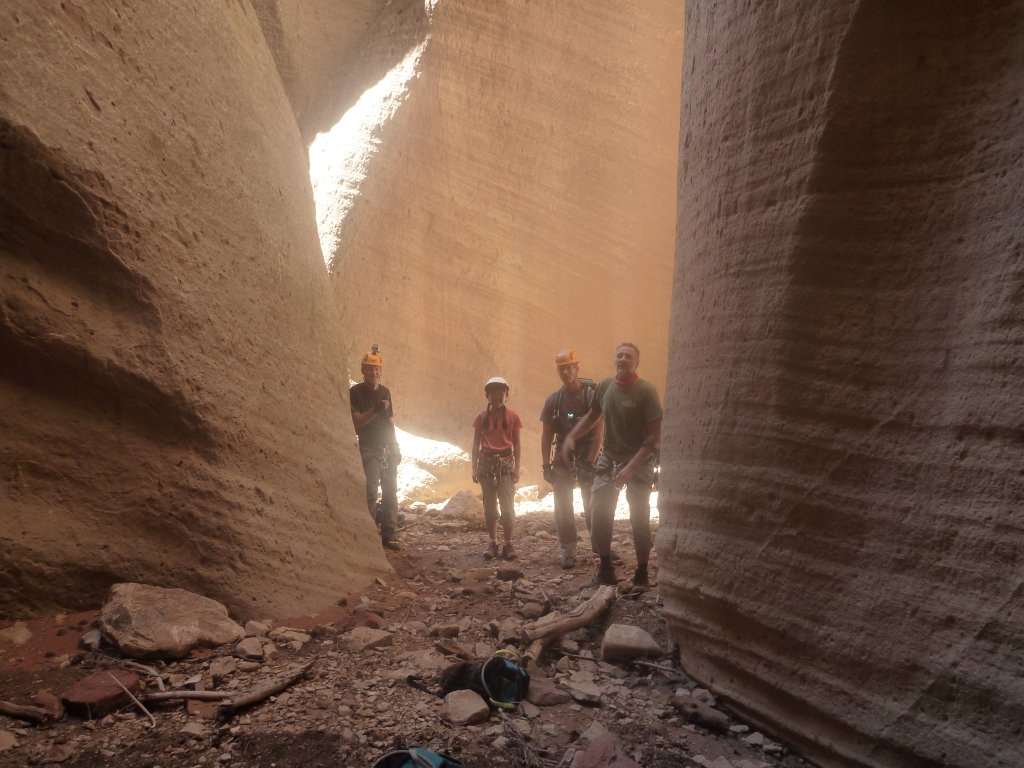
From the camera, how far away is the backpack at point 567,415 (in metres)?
5.18

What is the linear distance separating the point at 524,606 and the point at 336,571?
45.1 inches

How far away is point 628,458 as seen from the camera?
4.31 m

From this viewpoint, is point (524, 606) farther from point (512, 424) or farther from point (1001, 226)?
point (1001, 226)

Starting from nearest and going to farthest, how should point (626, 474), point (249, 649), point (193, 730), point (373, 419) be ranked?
point (193, 730), point (249, 649), point (626, 474), point (373, 419)

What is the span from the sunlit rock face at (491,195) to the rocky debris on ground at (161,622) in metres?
7.15

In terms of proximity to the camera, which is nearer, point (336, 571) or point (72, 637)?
point (72, 637)

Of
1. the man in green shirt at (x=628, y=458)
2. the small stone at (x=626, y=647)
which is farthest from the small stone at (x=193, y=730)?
the man in green shirt at (x=628, y=458)

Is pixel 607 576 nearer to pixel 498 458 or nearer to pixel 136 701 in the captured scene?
pixel 498 458

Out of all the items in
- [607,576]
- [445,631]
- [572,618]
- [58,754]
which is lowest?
[58,754]

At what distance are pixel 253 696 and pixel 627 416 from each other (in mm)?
2672

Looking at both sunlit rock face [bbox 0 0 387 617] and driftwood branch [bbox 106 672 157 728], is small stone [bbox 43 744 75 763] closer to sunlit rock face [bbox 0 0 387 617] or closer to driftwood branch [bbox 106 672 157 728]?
driftwood branch [bbox 106 672 157 728]

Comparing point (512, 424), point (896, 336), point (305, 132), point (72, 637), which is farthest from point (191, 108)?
point (305, 132)

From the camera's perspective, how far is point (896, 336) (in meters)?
→ 2.31

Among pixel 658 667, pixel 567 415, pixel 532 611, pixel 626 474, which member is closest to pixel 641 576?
pixel 626 474
